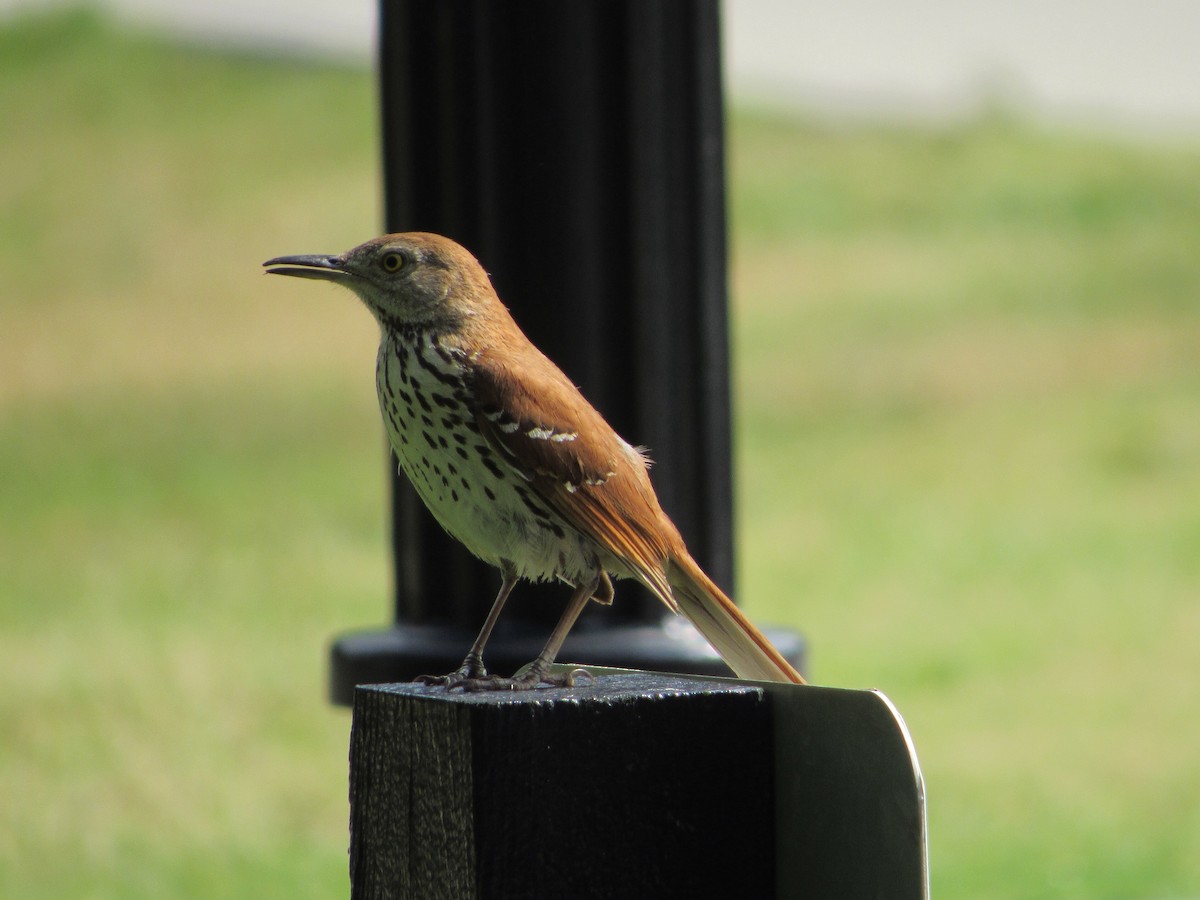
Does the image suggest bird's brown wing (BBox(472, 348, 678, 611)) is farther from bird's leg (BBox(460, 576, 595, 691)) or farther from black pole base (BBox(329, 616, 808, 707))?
black pole base (BBox(329, 616, 808, 707))

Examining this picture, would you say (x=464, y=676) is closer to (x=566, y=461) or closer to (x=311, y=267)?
(x=566, y=461)

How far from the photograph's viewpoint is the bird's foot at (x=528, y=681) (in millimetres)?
2371

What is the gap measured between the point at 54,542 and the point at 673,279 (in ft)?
26.1

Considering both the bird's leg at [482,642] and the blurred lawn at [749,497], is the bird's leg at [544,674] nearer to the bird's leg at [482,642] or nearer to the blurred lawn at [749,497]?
the bird's leg at [482,642]

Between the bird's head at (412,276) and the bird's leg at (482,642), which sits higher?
the bird's head at (412,276)

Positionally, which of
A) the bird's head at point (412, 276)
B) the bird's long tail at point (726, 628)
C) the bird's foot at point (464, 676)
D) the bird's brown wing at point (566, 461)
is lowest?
the bird's foot at point (464, 676)

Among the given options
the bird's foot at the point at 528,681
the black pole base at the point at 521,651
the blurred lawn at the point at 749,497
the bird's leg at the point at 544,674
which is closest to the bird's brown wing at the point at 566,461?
the bird's leg at the point at 544,674

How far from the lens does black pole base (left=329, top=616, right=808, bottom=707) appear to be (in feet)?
9.83

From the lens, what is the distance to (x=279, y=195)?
13.6 m

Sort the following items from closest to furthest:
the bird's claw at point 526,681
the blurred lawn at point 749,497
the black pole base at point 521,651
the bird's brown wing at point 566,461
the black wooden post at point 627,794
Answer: the black wooden post at point 627,794
the bird's claw at point 526,681
the bird's brown wing at point 566,461
the black pole base at point 521,651
the blurred lawn at point 749,497

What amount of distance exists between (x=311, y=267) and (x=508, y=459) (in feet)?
1.59

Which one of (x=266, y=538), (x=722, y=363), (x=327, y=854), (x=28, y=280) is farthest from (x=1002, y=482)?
(x=722, y=363)

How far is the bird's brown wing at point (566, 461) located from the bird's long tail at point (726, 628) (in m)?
0.06

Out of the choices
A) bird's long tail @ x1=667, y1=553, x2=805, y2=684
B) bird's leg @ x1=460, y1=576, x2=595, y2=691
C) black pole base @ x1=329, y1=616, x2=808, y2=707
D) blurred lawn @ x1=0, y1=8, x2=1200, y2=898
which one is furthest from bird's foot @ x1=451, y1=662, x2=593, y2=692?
blurred lawn @ x1=0, y1=8, x2=1200, y2=898
